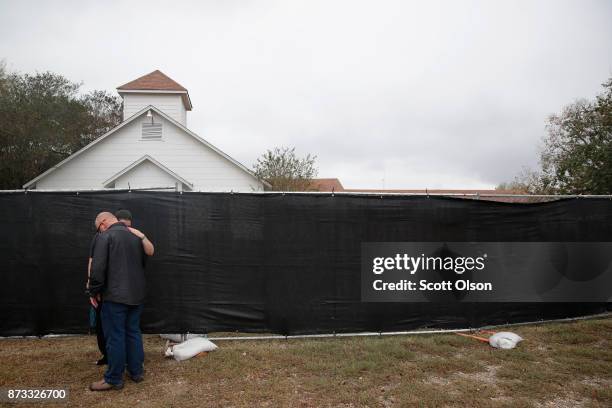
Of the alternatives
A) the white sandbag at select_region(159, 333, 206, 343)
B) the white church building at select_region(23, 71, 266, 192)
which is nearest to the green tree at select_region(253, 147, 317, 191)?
the white church building at select_region(23, 71, 266, 192)

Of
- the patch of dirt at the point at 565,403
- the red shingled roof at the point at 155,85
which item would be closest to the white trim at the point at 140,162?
the red shingled roof at the point at 155,85

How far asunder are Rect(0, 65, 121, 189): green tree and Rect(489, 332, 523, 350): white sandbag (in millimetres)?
23469

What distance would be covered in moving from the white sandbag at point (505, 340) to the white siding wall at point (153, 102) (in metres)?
20.9

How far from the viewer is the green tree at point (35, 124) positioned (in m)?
20.4

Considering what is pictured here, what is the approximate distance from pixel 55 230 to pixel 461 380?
5.80m

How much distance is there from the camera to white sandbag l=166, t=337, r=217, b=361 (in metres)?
5.05

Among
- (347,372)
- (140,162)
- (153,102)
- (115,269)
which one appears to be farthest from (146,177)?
(347,372)

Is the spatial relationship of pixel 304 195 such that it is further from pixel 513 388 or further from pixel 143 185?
pixel 143 185

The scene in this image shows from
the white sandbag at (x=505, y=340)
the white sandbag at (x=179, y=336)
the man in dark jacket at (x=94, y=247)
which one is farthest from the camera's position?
the white sandbag at (x=179, y=336)

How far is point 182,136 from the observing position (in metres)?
19.2

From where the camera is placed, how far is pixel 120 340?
4219 mm

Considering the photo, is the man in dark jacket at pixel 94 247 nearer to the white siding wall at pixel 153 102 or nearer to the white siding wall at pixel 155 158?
the white siding wall at pixel 155 158

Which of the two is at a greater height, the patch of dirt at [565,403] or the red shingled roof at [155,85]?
the red shingled roof at [155,85]

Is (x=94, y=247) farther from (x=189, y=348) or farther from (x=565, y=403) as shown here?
(x=565, y=403)
